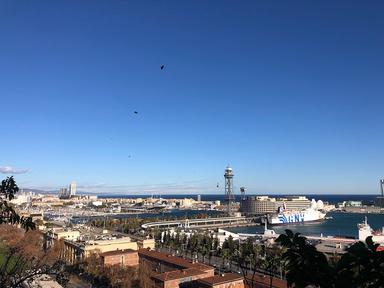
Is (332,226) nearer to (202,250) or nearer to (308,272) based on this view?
(202,250)

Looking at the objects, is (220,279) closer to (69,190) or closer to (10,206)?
(10,206)

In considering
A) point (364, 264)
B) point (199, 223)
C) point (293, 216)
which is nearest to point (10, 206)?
point (364, 264)

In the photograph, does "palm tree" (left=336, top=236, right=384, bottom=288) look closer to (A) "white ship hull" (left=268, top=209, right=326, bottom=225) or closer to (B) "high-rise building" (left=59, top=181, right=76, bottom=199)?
(A) "white ship hull" (left=268, top=209, right=326, bottom=225)

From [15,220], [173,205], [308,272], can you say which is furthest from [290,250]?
[173,205]

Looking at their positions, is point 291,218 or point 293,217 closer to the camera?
point 291,218

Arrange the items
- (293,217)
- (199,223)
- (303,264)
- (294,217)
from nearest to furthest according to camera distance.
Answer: (303,264)
(199,223)
(293,217)
(294,217)

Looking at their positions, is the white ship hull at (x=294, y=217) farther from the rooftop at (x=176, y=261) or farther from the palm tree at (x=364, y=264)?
the palm tree at (x=364, y=264)
